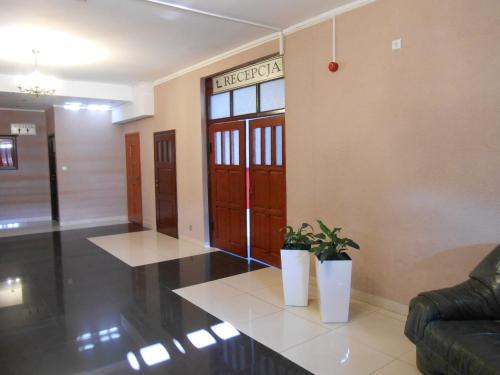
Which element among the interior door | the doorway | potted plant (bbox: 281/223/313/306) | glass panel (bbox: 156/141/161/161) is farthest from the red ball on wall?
the doorway

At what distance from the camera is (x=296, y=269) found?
371 cm

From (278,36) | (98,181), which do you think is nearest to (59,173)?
(98,181)

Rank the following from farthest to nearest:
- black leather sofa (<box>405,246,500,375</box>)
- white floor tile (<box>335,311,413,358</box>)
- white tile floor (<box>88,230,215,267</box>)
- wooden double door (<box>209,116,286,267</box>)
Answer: white tile floor (<box>88,230,215,267</box>) < wooden double door (<box>209,116,286,267</box>) < white floor tile (<box>335,311,413,358</box>) < black leather sofa (<box>405,246,500,375</box>)

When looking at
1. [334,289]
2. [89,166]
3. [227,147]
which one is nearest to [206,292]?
[334,289]

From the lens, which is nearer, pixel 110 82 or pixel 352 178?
pixel 352 178

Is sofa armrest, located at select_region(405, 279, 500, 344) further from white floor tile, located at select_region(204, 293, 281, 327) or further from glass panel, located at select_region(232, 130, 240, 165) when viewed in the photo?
glass panel, located at select_region(232, 130, 240, 165)

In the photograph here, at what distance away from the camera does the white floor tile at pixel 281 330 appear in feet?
10.0

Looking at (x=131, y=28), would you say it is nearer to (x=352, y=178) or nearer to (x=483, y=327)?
(x=352, y=178)

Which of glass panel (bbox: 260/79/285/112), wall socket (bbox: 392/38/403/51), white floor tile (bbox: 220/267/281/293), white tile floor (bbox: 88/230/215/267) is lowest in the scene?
white floor tile (bbox: 220/267/281/293)

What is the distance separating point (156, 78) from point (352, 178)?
469cm

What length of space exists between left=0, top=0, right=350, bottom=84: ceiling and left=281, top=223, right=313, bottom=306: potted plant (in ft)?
7.69

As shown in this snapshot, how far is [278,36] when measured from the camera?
4.64 meters

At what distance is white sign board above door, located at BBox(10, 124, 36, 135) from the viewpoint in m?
9.10

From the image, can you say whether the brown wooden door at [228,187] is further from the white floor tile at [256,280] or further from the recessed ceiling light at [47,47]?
the recessed ceiling light at [47,47]
